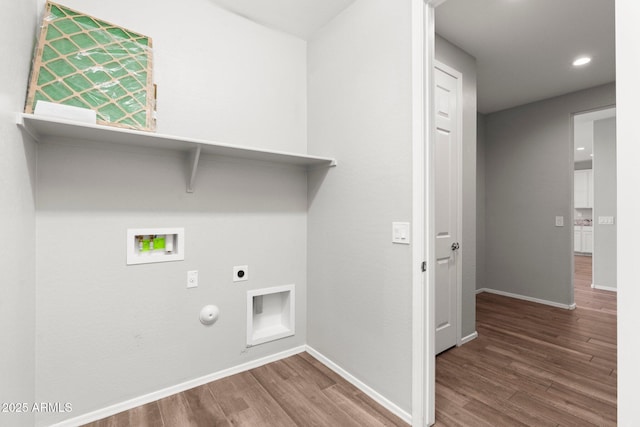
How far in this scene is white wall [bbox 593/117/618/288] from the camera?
4316 millimetres

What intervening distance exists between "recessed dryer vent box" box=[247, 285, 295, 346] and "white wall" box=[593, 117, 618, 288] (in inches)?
193

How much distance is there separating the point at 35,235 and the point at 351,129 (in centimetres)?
188

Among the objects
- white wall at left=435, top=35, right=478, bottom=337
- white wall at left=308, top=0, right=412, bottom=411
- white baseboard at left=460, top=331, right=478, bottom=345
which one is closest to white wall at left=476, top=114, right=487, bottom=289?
white wall at left=435, top=35, right=478, bottom=337

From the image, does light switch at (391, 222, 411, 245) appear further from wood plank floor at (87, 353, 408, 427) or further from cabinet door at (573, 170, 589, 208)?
cabinet door at (573, 170, 589, 208)

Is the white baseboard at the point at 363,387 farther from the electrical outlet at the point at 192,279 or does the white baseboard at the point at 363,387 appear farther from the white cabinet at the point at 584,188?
the white cabinet at the point at 584,188

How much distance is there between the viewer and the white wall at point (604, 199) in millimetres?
4316

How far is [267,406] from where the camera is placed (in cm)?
175

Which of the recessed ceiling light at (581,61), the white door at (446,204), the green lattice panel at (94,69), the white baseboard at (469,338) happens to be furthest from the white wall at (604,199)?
the green lattice panel at (94,69)

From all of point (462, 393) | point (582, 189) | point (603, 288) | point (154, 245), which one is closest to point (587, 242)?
point (582, 189)

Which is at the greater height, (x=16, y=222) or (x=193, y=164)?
(x=193, y=164)

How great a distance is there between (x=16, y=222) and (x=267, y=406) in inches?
61.2

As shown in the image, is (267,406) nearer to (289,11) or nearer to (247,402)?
(247,402)
